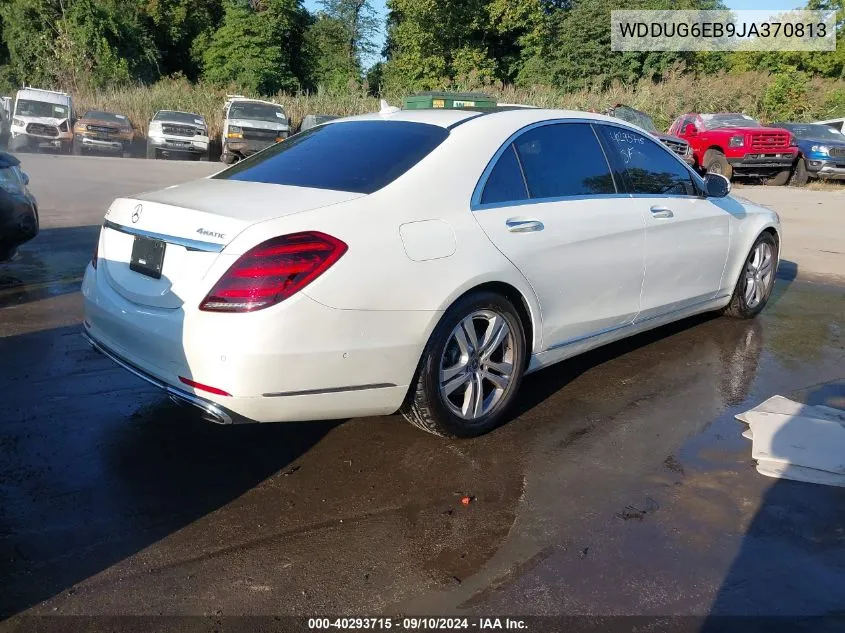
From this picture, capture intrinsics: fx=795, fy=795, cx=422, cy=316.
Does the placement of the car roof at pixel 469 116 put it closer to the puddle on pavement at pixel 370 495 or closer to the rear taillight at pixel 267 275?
the rear taillight at pixel 267 275

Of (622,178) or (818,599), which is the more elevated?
(622,178)

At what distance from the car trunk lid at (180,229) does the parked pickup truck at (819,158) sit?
62.6ft

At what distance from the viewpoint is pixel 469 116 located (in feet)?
14.3

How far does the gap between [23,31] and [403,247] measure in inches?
1897

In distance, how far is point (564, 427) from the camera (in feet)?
14.1

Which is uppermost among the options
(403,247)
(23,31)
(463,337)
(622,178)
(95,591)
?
(23,31)

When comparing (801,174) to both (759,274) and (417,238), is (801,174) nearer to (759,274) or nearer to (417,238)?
(759,274)

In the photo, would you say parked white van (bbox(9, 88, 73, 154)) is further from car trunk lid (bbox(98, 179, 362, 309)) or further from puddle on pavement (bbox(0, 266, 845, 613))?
car trunk lid (bbox(98, 179, 362, 309))

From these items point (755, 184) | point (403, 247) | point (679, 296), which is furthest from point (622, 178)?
point (755, 184)

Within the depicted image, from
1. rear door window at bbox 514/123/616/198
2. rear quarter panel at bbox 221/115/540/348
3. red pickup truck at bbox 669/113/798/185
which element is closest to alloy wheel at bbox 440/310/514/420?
rear quarter panel at bbox 221/115/540/348

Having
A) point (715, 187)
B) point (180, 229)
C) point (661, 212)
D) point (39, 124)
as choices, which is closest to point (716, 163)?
point (715, 187)

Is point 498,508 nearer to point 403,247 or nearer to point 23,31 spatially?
point 403,247

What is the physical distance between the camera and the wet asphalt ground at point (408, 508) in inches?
111

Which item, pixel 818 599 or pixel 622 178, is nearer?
pixel 818 599
